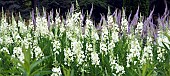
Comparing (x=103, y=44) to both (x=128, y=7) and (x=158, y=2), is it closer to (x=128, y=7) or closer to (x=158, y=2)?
(x=128, y=7)

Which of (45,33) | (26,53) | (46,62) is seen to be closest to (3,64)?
(46,62)

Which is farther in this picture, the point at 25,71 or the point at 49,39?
the point at 49,39

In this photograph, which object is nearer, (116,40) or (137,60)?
(137,60)

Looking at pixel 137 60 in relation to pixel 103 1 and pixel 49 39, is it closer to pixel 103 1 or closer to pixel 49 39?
pixel 49 39

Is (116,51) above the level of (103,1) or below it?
below

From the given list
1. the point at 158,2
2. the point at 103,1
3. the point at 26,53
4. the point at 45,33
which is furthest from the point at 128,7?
the point at 26,53

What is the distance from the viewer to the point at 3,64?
407 cm

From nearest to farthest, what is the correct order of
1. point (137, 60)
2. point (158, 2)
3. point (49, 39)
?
point (137, 60)
point (49, 39)
point (158, 2)

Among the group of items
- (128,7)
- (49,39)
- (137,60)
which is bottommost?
(137,60)

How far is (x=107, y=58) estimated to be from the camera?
3580mm

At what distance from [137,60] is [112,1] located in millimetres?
17523

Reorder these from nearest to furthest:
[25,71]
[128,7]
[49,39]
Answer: [25,71]
[49,39]
[128,7]

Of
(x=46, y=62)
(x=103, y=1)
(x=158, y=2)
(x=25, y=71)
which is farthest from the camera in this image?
(x=158, y=2)

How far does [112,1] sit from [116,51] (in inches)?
673
